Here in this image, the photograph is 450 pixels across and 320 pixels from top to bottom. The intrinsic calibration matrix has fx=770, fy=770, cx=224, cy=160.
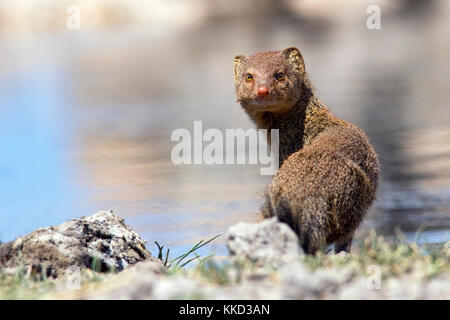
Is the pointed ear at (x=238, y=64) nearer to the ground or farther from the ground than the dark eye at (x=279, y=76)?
farther from the ground

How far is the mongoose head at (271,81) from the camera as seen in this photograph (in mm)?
5949

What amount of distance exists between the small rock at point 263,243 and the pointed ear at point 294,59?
2.11 metres

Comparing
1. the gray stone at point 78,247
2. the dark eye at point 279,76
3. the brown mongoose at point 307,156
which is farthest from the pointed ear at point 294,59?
the gray stone at point 78,247

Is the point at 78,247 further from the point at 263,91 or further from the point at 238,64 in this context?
the point at 238,64

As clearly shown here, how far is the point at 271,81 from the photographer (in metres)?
5.98

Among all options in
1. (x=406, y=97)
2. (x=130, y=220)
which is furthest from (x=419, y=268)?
(x=406, y=97)

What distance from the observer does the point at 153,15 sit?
22.7 meters

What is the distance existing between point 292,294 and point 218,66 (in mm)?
14632

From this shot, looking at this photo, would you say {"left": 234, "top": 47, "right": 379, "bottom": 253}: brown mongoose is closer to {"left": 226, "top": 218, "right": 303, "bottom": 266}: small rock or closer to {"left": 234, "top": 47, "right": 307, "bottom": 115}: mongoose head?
{"left": 234, "top": 47, "right": 307, "bottom": 115}: mongoose head

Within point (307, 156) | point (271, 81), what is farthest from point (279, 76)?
point (307, 156)

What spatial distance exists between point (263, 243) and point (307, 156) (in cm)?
118

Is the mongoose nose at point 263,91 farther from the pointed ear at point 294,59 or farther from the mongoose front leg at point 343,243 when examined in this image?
the mongoose front leg at point 343,243

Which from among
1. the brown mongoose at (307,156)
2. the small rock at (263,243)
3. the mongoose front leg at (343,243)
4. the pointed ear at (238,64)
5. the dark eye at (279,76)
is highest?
the pointed ear at (238,64)
